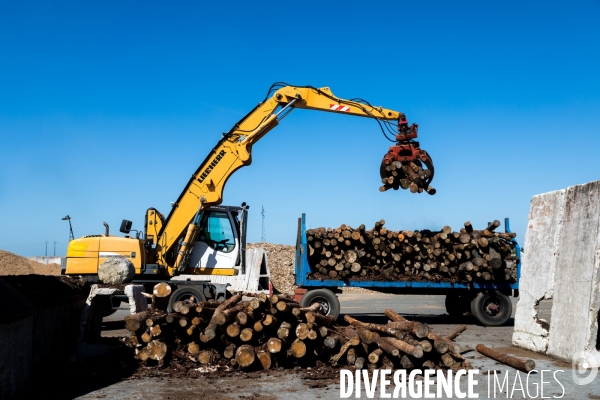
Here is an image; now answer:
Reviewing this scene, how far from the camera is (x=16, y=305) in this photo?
6.01 m

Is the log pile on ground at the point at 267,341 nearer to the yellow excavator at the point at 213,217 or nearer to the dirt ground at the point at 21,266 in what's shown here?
the yellow excavator at the point at 213,217

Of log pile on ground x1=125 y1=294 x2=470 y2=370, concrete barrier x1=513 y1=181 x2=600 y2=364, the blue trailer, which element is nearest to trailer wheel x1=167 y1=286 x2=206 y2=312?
the blue trailer

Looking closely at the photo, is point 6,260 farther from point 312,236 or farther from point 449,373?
point 449,373

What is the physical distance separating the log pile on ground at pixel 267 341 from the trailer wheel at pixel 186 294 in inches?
150

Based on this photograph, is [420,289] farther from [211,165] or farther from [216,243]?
[211,165]

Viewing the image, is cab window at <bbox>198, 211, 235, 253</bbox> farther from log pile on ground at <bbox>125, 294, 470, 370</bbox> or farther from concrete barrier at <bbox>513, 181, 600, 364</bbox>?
concrete barrier at <bbox>513, 181, 600, 364</bbox>

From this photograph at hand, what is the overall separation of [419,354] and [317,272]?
5238mm

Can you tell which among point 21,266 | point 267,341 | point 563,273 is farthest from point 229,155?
point 21,266

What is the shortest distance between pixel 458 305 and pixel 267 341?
294 inches

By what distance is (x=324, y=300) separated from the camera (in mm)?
12430

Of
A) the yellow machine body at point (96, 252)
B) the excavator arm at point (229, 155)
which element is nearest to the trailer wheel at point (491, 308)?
the excavator arm at point (229, 155)

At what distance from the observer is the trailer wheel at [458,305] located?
45.6 feet

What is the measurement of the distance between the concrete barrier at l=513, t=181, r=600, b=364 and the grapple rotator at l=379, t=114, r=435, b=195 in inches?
87.0

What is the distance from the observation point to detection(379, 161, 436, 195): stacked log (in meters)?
11.9
